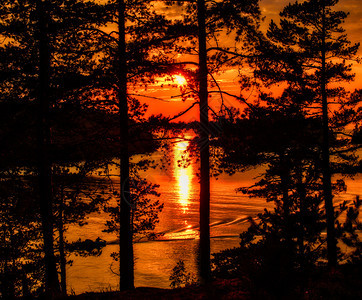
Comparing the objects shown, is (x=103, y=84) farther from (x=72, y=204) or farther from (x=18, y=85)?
(x=72, y=204)

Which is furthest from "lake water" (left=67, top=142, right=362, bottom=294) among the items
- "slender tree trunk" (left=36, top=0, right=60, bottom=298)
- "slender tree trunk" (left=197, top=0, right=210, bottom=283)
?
"slender tree trunk" (left=36, top=0, right=60, bottom=298)

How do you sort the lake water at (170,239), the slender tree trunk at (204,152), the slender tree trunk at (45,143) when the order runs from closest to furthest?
the slender tree trunk at (45,143) < the slender tree trunk at (204,152) < the lake water at (170,239)

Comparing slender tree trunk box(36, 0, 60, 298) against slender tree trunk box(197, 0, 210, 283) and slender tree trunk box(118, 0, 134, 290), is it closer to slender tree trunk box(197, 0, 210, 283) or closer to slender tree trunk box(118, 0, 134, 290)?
slender tree trunk box(118, 0, 134, 290)

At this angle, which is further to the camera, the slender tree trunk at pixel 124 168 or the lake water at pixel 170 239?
the lake water at pixel 170 239

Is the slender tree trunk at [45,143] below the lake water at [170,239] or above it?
above

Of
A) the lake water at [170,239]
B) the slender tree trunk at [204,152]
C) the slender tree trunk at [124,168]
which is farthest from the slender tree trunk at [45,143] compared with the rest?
the slender tree trunk at [204,152]

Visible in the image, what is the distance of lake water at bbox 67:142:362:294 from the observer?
24066mm

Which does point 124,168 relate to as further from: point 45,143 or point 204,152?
point 204,152

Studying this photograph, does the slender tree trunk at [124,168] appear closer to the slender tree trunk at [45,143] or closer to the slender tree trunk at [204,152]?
the slender tree trunk at [45,143]

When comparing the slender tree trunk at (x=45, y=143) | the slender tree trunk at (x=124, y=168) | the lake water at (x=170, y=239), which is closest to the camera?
the slender tree trunk at (x=45, y=143)

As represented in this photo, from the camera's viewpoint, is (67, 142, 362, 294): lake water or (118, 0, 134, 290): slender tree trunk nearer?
(118, 0, 134, 290): slender tree trunk

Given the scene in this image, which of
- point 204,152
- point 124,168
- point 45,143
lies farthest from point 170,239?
point 204,152

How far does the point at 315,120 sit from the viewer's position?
637 inches

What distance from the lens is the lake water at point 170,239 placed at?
24066 mm
